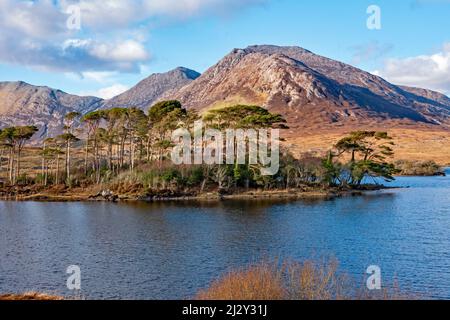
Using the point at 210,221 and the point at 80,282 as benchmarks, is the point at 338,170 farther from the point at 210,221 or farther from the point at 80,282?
the point at 80,282

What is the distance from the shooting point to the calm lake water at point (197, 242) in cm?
3002

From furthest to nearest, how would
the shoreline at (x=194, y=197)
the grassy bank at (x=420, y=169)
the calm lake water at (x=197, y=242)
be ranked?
the grassy bank at (x=420, y=169) → the shoreline at (x=194, y=197) → the calm lake water at (x=197, y=242)

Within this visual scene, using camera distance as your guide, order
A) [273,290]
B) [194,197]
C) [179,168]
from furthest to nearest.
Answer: [179,168] → [194,197] → [273,290]

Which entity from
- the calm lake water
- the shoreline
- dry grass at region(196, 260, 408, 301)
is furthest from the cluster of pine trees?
dry grass at region(196, 260, 408, 301)

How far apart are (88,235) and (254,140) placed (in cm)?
4517

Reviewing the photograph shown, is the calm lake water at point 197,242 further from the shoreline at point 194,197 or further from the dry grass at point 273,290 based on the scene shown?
the shoreline at point 194,197

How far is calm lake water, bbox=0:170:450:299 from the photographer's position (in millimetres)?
30019

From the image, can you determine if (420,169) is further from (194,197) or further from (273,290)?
(273,290)

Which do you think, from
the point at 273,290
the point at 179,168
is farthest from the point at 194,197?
the point at 273,290

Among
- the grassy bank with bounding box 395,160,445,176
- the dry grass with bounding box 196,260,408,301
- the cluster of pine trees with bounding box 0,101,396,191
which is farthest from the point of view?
the grassy bank with bounding box 395,160,445,176

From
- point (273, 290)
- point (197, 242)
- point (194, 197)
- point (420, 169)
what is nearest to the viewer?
point (273, 290)

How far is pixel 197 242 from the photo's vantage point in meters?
42.0

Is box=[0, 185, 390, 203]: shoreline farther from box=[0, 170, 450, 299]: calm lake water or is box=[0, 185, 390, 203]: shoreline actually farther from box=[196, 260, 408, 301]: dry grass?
box=[196, 260, 408, 301]: dry grass

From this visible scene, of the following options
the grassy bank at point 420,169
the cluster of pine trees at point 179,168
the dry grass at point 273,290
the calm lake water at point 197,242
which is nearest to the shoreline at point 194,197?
the cluster of pine trees at point 179,168
